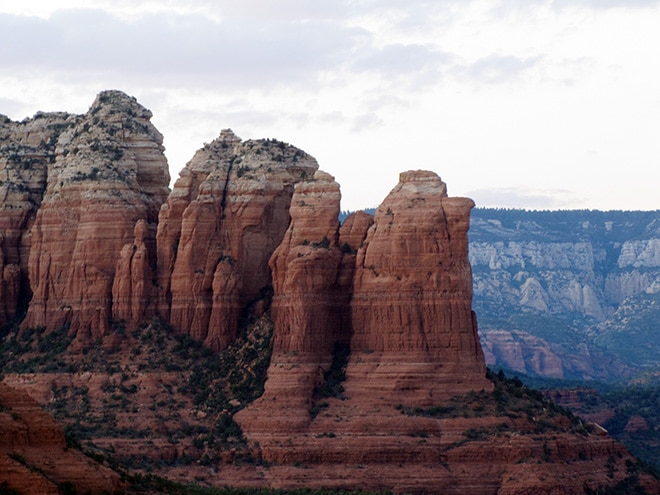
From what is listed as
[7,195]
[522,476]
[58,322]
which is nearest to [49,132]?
[7,195]

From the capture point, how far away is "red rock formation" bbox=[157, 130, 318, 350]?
123 meters

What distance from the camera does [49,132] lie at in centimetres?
13362

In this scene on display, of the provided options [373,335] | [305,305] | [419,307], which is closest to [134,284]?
[305,305]

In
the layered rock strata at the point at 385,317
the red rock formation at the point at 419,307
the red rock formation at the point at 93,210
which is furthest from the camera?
the red rock formation at the point at 93,210

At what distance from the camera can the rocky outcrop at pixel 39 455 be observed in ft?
239

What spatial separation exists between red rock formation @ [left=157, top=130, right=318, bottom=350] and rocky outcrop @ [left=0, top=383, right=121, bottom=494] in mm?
44317

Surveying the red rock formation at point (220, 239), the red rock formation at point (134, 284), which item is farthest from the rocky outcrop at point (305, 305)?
the red rock formation at point (134, 284)

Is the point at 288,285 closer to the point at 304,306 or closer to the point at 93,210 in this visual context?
the point at 304,306

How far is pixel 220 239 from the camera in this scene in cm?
12375

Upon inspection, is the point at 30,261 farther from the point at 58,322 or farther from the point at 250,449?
the point at 250,449

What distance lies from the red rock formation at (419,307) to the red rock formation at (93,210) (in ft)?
54.7

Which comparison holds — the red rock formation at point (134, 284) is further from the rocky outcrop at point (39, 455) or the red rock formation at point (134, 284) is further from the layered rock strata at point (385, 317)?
the rocky outcrop at point (39, 455)

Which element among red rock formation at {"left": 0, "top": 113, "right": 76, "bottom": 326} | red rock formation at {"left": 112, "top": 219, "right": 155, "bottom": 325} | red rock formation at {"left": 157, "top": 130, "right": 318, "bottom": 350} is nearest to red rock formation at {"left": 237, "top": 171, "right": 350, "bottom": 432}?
red rock formation at {"left": 157, "top": 130, "right": 318, "bottom": 350}

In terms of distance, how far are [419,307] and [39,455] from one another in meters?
41.9
